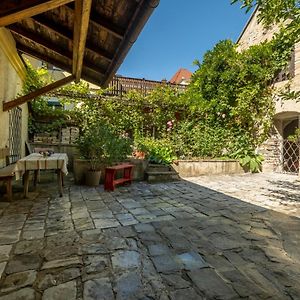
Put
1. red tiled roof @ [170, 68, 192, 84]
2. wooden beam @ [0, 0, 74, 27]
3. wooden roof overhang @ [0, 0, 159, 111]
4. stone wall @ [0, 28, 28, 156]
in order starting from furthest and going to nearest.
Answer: red tiled roof @ [170, 68, 192, 84] < stone wall @ [0, 28, 28, 156] < wooden roof overhang @ [0, 0, 159, 111] < wooden beam @ [0, 0, 74, 27]

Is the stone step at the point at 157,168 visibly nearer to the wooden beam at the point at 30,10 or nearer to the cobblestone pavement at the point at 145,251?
the cobblestone pavement at the point at 145,251

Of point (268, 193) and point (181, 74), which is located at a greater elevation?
point (181, 74)

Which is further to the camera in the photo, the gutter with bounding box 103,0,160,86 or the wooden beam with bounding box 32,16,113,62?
the wooden beam with bounding box 32,16,113,62

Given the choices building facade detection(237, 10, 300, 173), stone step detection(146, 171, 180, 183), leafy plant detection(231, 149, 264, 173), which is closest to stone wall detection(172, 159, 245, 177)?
leafy plant detection(231, 149, 264, 173)

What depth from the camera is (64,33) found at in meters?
4.12

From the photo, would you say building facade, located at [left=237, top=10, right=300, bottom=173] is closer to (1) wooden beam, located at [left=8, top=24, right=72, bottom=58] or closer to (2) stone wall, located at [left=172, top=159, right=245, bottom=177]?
(2) stone wall, located at [left=172, top=159, right=245, bottom=177]

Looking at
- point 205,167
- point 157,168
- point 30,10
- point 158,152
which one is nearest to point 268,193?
point 205,167

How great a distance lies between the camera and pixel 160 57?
569 inches

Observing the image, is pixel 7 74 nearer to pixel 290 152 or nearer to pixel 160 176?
pixel 160 176

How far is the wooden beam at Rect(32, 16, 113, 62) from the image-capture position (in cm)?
394

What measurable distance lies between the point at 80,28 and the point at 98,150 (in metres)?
3.15

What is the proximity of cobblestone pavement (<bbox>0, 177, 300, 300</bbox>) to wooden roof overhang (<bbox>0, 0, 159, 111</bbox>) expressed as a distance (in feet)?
7.76

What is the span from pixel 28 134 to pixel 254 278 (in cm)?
796

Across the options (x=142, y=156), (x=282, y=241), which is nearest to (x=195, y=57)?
(x=142, y=156)
